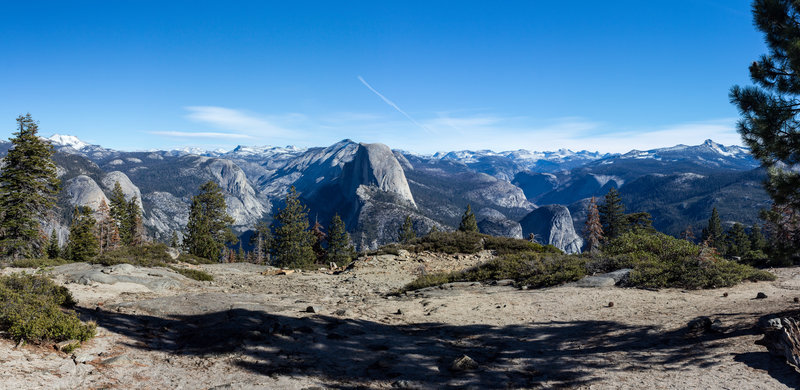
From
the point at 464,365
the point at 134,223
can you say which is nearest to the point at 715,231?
the point at 464,365

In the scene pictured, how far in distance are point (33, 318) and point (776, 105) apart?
17000 mm

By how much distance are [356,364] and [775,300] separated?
1130 cm

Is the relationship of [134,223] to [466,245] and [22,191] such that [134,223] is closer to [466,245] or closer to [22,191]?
[22,191]

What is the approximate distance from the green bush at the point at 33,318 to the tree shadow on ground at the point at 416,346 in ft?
4.06

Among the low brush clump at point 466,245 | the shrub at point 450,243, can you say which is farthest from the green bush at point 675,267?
the shrub at point 450,243

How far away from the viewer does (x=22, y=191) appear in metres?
31.0

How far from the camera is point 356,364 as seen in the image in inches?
317

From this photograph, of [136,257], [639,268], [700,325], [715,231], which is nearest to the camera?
[700,325]

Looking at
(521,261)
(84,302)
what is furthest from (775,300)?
(84,302)

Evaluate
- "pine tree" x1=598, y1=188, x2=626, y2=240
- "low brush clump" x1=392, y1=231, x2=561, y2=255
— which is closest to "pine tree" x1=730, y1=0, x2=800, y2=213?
Answer: "low brush clump" x1=392, y1=231, x2=561, y2=255

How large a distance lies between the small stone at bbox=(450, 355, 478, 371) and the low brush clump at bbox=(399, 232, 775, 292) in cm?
951

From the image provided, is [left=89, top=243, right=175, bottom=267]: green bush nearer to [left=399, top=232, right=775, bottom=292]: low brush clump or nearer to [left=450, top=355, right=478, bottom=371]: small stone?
[left=399, top=232, right=775, bottom=292]: low brush clump

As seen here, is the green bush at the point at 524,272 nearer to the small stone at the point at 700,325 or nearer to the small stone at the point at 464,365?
the small stone at the point at 700,325

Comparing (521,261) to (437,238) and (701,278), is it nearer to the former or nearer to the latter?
(701,278)
